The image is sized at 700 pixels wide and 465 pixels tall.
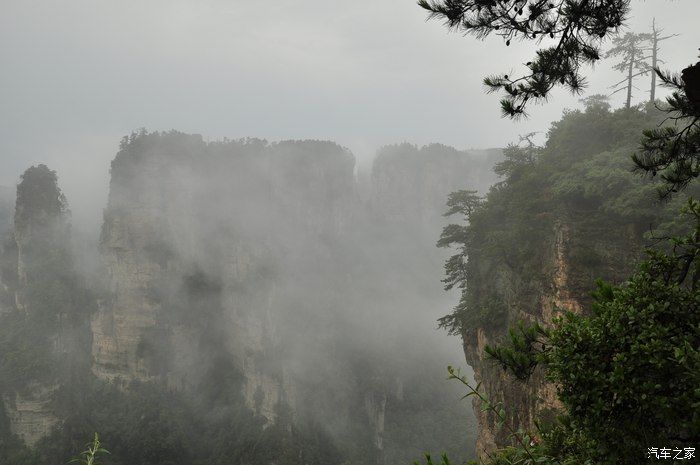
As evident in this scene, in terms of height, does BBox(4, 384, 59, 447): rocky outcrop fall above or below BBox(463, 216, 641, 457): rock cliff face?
below

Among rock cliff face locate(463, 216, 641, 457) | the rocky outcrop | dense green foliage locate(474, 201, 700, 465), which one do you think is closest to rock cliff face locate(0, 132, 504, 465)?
the rocky outcrop

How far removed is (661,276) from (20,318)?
75.0 metres

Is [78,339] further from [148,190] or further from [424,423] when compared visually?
[424,423]

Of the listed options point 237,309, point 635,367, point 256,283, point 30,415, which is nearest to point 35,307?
point 30,415

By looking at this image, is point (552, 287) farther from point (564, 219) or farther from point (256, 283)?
point (256, 283)

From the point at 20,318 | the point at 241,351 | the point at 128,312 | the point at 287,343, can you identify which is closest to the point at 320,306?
the point at 287,343

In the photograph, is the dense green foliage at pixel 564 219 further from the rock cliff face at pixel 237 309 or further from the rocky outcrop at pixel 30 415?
the rocky outcrop at pixel 30 415

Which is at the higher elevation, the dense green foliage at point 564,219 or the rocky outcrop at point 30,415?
the dense green foliage at point 564,219

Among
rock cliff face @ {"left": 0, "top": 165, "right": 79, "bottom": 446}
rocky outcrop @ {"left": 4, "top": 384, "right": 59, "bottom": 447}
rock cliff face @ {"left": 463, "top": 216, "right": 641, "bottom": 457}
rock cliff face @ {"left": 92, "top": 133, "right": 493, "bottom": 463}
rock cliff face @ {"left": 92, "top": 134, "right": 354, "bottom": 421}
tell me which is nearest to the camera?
rock cliff face @ {"left": 463, "top": 216, "right": 641, "bottom": 457}

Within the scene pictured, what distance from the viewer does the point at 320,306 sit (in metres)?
65.8

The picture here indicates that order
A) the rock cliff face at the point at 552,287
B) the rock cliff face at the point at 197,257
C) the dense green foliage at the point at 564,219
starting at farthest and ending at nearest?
the rock cliff face at the point at 197,257, the dense green foliage at the point at 564,219, the rock cliff face at the point at 552,287

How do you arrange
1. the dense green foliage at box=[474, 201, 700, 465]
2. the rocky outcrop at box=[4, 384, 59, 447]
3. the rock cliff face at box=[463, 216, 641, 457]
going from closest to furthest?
1. the dense green foliage at box=[474, 201, 700, 465]
2. the rock cliff face at box=[463, 216, 641, 457]
3. the rocky outcrop at box=[4, 384, 59, 447]

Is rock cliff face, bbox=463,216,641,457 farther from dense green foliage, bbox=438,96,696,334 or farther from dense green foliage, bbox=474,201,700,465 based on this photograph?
dense green foliage, bbox=474,201,700,465

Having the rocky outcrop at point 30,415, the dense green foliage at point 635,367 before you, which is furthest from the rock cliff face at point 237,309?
the dense green foliage at point 635,367
